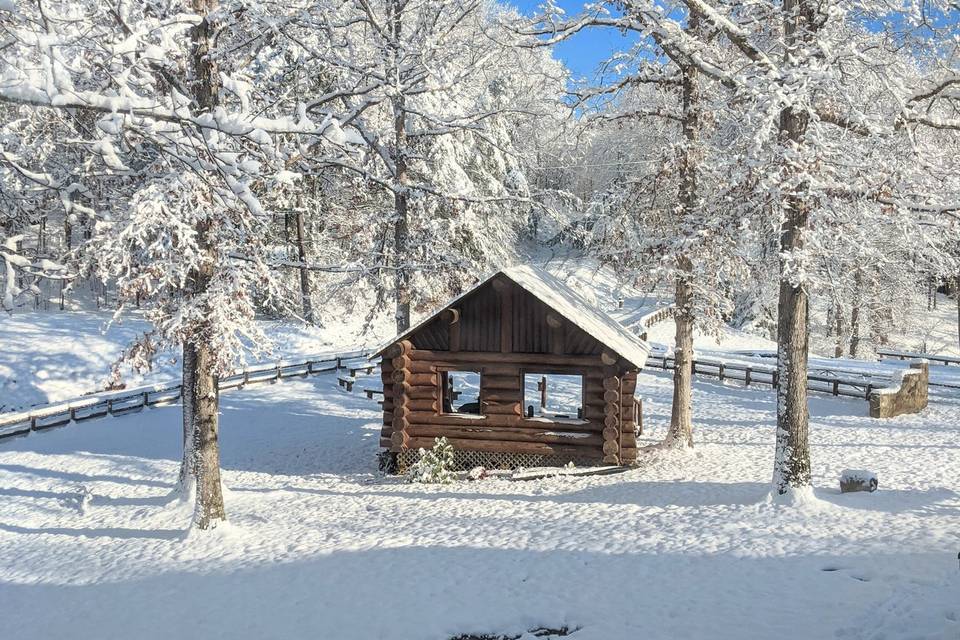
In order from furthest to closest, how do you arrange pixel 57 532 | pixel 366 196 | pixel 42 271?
pixel 366 196, pixel 57 532, pixel 42 271

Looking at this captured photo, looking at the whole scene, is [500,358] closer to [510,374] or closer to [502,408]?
[510,374]

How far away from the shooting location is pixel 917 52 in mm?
10633

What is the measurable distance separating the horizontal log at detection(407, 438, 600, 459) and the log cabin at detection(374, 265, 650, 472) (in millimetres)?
23

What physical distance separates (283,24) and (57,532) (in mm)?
10307

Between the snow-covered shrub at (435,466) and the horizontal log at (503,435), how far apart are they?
36 cm

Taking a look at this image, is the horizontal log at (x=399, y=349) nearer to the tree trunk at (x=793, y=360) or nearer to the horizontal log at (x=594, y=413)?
the horizontal log at (x=594, y=413)

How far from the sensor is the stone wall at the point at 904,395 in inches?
797

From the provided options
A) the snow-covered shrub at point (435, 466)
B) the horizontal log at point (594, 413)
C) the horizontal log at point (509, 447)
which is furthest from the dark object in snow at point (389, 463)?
the horizontal log at point (594, 413)

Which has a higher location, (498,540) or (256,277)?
(256,277)

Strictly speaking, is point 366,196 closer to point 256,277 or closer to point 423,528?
point 256,277

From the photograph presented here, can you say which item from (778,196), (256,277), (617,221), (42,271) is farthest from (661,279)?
(42,271)

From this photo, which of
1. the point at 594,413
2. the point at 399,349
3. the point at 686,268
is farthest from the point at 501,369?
the point at 686,268

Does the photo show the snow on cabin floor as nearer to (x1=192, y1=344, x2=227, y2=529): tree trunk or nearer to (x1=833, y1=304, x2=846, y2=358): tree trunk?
(x1=192, y1=344, x2=227, y2=529): tree trunk

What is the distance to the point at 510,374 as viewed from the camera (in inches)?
610
